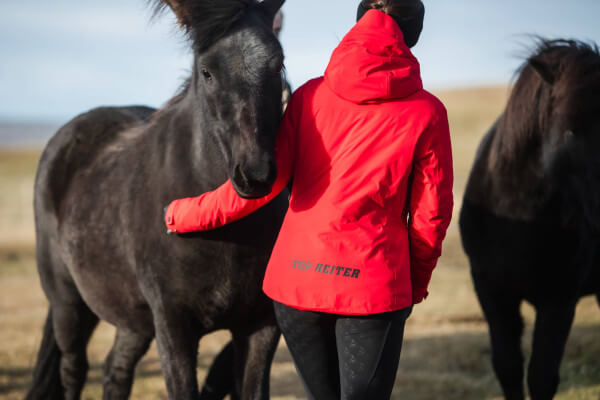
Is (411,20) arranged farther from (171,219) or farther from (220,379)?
(220,379)

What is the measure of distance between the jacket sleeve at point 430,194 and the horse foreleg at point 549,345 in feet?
6.73

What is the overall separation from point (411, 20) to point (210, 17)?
2.61ft

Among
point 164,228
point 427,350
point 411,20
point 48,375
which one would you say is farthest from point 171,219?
point 427,350

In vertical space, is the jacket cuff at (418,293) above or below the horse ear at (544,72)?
below

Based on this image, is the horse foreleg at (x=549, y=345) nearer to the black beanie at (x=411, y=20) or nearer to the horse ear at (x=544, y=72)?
the horse ear at (x=544, y=72)

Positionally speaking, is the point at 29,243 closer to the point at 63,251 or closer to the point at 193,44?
the point at 63,251

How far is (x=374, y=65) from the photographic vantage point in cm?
180

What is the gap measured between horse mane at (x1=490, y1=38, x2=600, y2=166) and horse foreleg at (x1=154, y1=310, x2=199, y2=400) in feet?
8.14

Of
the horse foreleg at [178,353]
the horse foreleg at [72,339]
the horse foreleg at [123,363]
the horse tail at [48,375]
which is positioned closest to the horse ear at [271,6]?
the horse foreleg at [178,353]

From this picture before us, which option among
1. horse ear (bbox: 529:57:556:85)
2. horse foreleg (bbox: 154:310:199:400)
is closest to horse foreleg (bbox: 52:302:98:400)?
horse foreleg (bbox: 154:310:199:400)

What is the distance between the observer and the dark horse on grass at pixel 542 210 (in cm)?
341

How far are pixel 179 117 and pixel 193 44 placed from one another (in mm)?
588

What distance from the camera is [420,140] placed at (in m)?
1.87

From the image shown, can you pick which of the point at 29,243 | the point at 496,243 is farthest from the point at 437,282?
the point at 29,243
